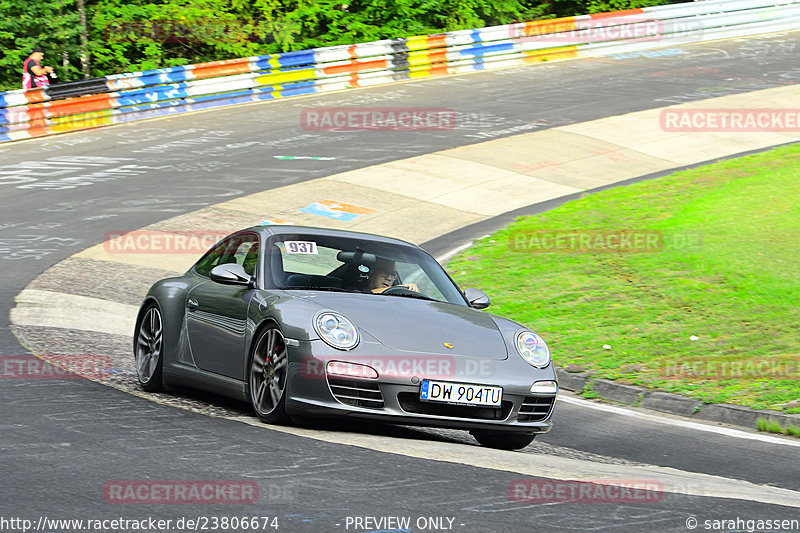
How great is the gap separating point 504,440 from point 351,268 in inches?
63.6

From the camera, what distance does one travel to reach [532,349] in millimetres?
7320

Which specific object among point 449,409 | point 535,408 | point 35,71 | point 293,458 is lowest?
point 535,408

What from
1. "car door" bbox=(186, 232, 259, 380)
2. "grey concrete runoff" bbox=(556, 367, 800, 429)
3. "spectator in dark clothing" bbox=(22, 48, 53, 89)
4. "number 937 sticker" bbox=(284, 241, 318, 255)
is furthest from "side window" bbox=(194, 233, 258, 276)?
"spectator in dark clothing" bbox=(22, 48, 53, 89)

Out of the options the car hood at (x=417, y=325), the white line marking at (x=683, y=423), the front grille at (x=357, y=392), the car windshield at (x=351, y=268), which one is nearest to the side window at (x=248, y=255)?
the car windshield at (x=351, y=268)

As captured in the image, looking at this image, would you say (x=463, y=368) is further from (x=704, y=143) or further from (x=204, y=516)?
(x=704, y=143)

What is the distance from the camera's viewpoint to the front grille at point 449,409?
6660 mm

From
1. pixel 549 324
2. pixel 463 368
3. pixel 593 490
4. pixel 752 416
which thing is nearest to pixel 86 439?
pixel 463 368

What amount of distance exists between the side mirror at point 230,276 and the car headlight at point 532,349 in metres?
1.90

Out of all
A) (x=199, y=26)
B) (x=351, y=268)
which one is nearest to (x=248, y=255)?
(x=351, y=268)

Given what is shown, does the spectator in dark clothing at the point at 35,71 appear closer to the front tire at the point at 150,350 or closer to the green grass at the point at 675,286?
the green grass at the point at 675,286

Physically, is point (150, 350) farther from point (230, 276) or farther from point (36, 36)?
point (36, 36)

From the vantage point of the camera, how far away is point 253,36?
31516mm

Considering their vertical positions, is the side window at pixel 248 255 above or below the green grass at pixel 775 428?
above

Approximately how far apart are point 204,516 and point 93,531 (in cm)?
47
